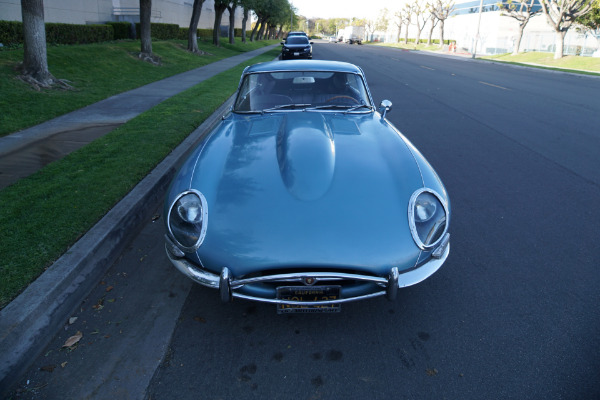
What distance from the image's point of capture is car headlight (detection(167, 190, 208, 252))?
8.59ft

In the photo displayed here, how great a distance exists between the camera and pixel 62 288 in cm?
295

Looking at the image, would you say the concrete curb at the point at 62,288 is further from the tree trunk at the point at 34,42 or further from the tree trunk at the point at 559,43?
the tree trunk at the point at 559,43

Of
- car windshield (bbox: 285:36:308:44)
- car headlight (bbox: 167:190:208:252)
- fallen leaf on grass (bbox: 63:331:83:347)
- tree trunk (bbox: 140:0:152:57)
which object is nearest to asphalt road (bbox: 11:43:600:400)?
fallen leaf on grass (bbox: 63:331:83:347)

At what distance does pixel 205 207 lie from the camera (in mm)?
2703

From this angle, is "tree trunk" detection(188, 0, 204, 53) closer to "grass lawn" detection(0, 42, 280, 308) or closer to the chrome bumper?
"grass lawn" detection(0, 42, 280, 308)

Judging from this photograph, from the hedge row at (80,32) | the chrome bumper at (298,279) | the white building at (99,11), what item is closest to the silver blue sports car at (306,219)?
the chrome bumper at (298,279)

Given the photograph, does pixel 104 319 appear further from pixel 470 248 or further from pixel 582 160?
pixel 582 160

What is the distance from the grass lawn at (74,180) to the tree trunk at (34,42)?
1.91 ft

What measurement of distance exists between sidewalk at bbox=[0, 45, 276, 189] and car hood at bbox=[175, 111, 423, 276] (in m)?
3.35

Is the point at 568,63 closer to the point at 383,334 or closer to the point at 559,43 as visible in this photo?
the point at 559,43

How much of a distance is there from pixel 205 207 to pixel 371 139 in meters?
1.57

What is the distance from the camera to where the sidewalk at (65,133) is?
5590mm

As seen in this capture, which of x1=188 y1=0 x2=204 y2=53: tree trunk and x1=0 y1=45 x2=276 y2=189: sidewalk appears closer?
x1=0 y1=45 x2=276 y2=189: sidewalk

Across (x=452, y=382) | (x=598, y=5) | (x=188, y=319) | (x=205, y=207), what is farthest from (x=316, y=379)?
(x=598, y=5)
